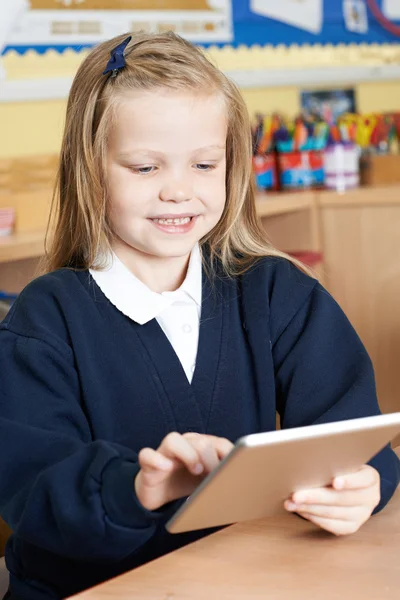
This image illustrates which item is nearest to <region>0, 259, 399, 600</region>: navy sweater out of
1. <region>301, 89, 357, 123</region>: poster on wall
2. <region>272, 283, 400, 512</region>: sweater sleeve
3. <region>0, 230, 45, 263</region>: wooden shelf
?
<region>272, 283, 400, 512</region>: sweater sleeve

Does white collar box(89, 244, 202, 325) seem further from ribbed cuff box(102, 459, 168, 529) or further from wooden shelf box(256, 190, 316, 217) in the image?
wooden shelf box(256, 190, 316, 217)

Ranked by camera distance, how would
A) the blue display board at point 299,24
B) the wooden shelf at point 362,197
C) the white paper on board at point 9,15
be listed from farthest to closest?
1. the blue display board at point 299,24
2. the wooden shelf at point 362,197
3. the white paper on board at point 9,15

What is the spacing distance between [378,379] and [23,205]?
3.93 ft

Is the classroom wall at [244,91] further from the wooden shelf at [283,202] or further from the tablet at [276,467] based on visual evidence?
the tablet at [276,467]

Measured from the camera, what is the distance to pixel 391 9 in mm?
3707

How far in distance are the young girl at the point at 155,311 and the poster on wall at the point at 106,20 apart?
4.75 ft

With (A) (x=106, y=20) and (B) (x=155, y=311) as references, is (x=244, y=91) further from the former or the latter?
(B) (x=155, y=311)

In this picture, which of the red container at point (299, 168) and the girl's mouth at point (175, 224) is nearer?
the girl's mouth at point (175, 224)

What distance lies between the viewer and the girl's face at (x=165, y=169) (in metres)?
1.12

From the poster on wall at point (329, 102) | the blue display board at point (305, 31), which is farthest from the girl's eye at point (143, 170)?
the poster on wall at point (329, 102)

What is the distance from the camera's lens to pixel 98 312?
45.4 inches

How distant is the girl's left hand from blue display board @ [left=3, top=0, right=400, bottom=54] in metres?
2.09

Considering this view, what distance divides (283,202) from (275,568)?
202cm

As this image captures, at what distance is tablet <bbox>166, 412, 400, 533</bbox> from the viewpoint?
69 cm
